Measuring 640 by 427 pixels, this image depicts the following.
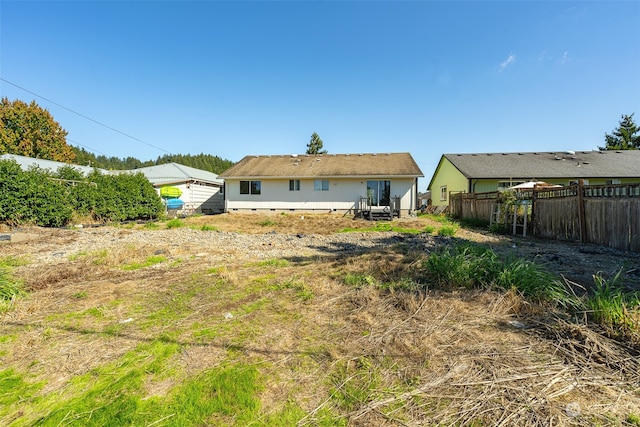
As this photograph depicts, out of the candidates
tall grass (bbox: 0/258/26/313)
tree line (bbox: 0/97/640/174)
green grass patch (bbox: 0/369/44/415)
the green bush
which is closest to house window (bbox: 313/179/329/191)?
the green bush

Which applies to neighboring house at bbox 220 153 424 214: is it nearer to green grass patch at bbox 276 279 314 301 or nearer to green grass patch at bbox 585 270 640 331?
green grass patch at bbox 276 279 314 301

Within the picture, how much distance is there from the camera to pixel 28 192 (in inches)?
386

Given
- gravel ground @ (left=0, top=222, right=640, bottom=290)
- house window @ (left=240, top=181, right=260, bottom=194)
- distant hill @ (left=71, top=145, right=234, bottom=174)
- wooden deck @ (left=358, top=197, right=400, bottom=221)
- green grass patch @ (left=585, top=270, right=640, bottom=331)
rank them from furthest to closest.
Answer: distant hill @ (left=71, top=145, right=234, bottom=174) < house window @ (left=240, top=181, right=260, bottom=194) < wooden deck @ (left=358, top=197, right=400, bottom=221) < gravel ground @ (left=0, top=222, right=640, bottom=290) < green grass patch @ (left=585, top=270, right=640, bottom=331)

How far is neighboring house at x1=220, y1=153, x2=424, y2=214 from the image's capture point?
1773cm

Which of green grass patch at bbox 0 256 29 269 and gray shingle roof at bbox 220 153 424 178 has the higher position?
gray shingle roof at bbox 220 153 424 178

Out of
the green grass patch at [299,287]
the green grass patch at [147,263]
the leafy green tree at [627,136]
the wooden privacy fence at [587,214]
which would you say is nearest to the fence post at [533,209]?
the wooden privacy fence at [587,214]

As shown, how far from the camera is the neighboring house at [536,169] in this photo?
18.0m

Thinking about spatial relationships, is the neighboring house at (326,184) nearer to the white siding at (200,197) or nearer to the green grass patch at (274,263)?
the white siding at (200,197)

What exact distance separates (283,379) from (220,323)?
1.20 metres

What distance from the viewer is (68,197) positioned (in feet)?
37.8

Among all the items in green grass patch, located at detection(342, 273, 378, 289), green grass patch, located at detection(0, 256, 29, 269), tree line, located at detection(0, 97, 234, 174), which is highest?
tree line, located at detection(0, 97, 234, 174)

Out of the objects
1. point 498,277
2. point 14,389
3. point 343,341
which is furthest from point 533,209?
point 14,389

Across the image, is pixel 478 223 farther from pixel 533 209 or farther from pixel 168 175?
pixel 168 175

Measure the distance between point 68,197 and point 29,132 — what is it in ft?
111
